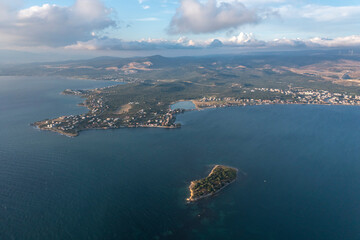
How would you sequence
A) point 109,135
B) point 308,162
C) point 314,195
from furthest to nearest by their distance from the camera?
1. point 109,135
2. point 308,162
3. point 314,195

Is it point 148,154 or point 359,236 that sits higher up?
point 148,154

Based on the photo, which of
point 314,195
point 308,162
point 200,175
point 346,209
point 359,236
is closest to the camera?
point 359,236

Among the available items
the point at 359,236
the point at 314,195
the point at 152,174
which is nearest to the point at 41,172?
the point at 152,174

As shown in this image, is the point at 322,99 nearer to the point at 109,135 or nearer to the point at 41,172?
the point at 109,135

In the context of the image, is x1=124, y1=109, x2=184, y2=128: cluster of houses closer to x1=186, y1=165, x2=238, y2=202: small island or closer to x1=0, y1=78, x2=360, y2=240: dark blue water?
x1=0, y1=78, x2=360, y2=240: dark blue water

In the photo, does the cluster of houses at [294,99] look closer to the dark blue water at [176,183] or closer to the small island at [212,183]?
the dark blue water at [176,183]

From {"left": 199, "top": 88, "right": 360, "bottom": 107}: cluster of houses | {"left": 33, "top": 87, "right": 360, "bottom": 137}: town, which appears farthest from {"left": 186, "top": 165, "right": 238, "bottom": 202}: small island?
{"left": 199, "top": 88, "right": 360, "bottom": 107}: cluster of houses

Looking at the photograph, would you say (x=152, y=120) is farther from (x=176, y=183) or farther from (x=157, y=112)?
(x=176, y=183)

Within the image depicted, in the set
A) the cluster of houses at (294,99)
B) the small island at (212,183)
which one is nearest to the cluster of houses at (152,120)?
the cluster of houses at (294,99)
